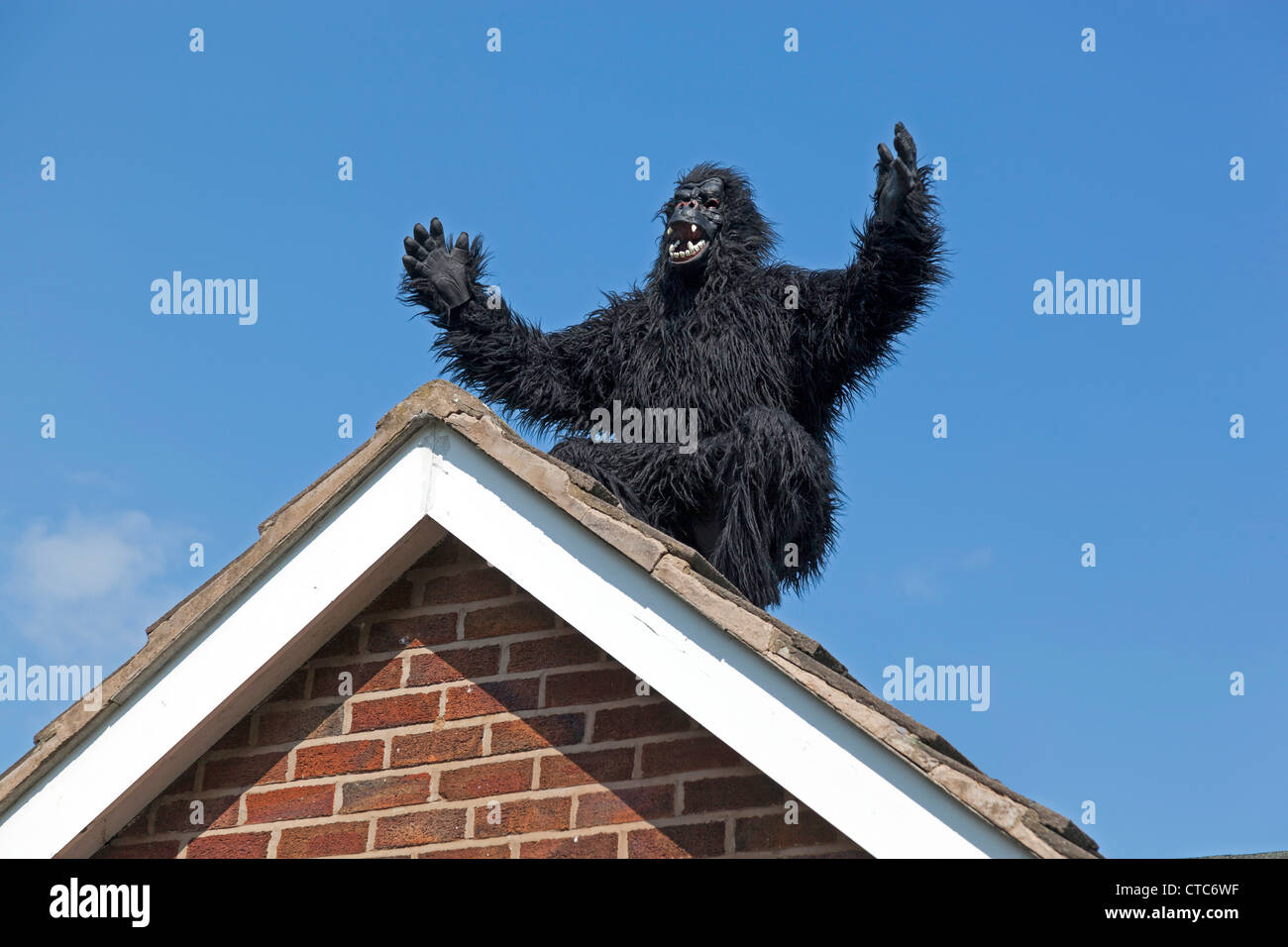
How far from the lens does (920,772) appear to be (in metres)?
3.09

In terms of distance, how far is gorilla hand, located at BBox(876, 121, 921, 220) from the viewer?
214 inches

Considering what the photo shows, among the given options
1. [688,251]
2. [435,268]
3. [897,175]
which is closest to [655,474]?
[688,251]

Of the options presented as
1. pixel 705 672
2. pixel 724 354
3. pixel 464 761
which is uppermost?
pixel 724 354

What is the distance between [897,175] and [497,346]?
1911 mm

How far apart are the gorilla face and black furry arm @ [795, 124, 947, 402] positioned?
1.44ft

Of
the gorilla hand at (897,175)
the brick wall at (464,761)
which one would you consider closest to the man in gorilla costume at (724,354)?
the gorilla hand at (897,175)

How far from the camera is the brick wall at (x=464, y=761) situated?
143 inches

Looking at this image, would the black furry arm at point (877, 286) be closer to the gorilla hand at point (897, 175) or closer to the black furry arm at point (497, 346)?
the gorilla hand at point (897, 175)

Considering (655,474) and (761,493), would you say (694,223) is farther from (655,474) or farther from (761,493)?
(761,493)

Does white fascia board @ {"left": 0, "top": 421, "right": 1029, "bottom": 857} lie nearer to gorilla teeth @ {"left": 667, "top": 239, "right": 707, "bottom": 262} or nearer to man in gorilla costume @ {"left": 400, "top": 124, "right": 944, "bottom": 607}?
man in gorilla costume @ {"left": 400, "top": 124, "right": 944, "bottom": 607}

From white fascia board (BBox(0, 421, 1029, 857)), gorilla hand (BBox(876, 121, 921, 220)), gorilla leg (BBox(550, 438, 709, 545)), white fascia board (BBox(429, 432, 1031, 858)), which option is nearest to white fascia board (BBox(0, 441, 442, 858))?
white fascia board (BBox(0, 421, 1029, 857))

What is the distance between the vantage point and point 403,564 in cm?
406
